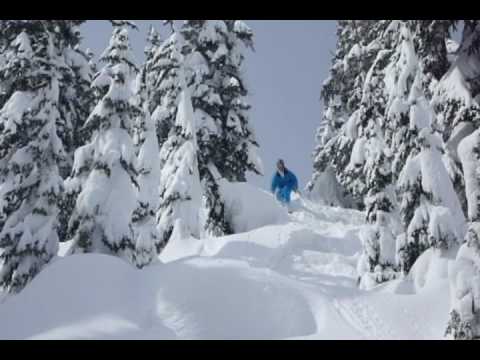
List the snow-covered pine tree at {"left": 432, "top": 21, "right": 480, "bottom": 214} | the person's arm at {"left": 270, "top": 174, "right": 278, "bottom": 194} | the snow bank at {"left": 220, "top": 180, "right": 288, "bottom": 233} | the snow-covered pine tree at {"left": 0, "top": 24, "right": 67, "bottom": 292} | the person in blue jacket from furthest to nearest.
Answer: the person's arm at {"left": 270, "top": 174, "right": 278, "bottom": 194} < the person in blue jacket < the snow bank at {"left": 220, "top": 180, "right": 288, "bottom": 233} < the snow-covered pine tree at {"left": 0, "top": 24, "right": 67, "bottom": 292} < the snow-covered pine tree at {"left": 432, "top": 21, "right": 480, "bottom": 214}

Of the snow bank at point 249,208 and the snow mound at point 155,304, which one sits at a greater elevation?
the snow bank at point 249,208

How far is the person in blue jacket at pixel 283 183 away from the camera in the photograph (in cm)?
1836

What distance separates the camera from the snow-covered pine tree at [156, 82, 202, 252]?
51.2 ft

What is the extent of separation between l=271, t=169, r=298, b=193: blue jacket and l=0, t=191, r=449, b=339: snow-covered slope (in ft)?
32.8

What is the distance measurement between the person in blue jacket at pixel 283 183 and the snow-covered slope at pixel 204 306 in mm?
10013

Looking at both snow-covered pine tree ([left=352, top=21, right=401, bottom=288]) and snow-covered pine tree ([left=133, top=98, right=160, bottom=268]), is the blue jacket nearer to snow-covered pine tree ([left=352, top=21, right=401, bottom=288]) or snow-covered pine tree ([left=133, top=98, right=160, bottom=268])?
snow-covered pine tree ([left=133, top=98, right=160, bottom=268])

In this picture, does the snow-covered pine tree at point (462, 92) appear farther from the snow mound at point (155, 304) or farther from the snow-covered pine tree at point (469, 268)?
the snow mound at point (155, 304)

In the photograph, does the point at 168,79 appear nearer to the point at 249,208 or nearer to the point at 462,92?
the point at 249,208

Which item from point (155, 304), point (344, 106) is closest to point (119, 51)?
point (155, 304)

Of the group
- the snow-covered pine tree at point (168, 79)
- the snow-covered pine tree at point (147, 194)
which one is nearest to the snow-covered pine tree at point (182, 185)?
the snow-covered pine tree at point (147, 194)

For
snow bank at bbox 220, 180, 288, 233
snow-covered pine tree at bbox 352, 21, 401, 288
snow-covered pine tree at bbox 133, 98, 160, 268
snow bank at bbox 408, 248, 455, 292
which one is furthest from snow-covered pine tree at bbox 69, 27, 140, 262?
snow bank at bbox 408, 248, 455, 292

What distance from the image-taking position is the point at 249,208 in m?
17.0

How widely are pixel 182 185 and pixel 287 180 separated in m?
4.88
